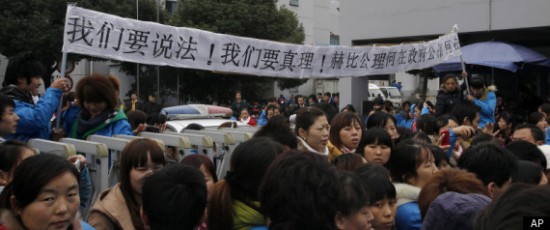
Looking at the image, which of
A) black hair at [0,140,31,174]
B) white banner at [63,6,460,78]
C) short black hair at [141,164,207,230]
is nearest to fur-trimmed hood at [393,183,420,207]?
short black hair at [141,164,207,230]

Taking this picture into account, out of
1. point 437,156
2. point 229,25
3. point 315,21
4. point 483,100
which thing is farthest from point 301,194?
point 315,21

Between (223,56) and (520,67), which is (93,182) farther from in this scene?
(520,67)

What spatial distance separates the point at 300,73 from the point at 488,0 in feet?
25.0

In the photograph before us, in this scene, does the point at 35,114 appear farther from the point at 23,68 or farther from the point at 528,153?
the point at 528,153

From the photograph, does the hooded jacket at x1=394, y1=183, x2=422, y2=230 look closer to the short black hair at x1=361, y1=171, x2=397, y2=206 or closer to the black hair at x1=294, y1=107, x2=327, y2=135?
the short black hair at x1=361, y1=171, x2=397, y2=206

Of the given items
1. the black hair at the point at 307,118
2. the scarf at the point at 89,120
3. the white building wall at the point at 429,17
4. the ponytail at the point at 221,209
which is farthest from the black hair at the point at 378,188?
the white building wall at the point at 429,17

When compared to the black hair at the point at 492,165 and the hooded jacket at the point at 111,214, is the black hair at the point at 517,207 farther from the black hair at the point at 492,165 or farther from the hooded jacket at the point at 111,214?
the hooded jacket at the point at 111,214

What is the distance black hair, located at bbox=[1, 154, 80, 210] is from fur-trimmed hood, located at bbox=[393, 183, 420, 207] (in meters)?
1.90

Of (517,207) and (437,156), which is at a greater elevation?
(517,207)

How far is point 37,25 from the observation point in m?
27.6

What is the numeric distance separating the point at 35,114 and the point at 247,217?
233cm

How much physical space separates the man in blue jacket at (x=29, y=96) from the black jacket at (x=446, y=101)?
4.98 metres

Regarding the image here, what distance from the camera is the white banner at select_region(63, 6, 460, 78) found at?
5.09 metres

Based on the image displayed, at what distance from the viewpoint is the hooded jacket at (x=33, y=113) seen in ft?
14.5
